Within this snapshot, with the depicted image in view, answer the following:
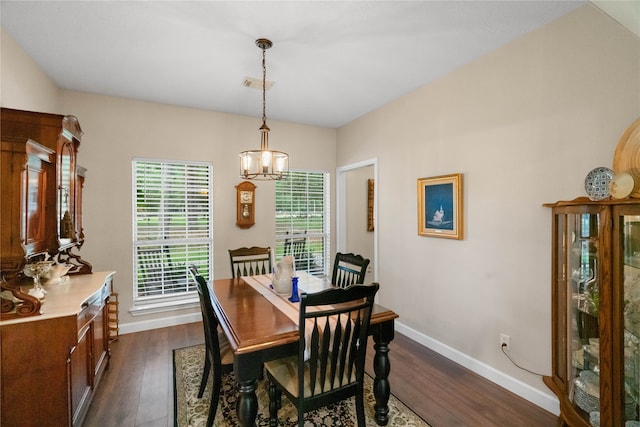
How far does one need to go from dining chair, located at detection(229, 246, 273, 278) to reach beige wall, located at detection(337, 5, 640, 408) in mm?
1608

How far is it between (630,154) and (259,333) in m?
2.34

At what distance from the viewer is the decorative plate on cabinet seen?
1.64 metres

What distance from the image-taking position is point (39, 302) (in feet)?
5.75

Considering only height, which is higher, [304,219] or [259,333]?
[304,219]

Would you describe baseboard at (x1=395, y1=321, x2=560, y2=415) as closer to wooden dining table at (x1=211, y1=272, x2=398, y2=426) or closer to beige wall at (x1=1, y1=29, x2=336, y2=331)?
wooden dining table at (x1=211, y1=272, x2=398, y2=426)

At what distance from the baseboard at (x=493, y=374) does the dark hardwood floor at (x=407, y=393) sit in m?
0.05

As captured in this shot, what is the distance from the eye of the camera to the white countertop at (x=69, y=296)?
177cm

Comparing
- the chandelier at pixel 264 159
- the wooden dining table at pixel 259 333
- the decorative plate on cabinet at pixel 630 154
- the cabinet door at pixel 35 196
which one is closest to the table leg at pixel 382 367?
the wooden dining table at pixel 259 333

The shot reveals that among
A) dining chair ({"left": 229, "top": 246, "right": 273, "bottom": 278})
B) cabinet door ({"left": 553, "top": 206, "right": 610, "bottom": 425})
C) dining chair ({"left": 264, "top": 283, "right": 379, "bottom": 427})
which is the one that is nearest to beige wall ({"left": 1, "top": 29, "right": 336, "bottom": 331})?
dining chair ({"left": 229, "top": 246, "right": 273, "bottom": 278})

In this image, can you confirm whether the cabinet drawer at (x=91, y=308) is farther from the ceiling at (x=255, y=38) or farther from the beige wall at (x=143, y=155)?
the ceiling at (x=255, y=38)

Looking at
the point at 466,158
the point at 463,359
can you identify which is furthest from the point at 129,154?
the point at 463,359

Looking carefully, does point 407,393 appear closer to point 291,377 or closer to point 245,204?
point 291,377

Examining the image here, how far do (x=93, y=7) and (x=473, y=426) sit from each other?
3.84 m

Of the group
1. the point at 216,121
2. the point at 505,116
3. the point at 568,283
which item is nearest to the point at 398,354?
the point at 568,283
